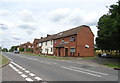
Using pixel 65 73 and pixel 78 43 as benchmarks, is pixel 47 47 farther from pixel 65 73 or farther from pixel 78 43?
pixel 65 73

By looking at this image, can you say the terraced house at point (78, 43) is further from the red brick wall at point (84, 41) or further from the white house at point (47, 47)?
the white house at point (47, 47)

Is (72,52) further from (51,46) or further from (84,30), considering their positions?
(51,46)

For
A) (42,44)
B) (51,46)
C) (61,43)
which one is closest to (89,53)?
(61,43)

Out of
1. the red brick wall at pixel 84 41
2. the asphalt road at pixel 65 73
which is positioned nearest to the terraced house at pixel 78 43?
the red brick wall at pixel 84 41

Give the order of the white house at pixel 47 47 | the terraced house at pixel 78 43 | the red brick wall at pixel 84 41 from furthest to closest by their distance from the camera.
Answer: the white house at pixel 47 47 < the red brick wall at pixel 84 41 < the terraced house at pixel 78 43

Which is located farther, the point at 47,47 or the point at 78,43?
the point at 47,47

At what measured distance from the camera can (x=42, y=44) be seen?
6125 centimetres

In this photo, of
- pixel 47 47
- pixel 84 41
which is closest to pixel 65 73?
pixel 84 41

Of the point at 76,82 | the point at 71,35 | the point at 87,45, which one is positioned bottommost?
the point at 76,82

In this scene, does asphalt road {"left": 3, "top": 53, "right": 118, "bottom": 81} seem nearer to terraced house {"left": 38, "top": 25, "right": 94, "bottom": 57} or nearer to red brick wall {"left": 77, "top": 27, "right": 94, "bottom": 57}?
terraced house {"left": 38, "top": 25, "right": 94, "bottom": 57}

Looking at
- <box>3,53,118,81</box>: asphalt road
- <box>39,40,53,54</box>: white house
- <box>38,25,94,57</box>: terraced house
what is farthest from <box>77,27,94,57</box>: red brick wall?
<box>3,53,118,81</box>: asphalt road

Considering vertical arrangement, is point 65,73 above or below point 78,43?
below

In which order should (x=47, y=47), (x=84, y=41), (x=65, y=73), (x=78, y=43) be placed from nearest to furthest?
(x=65, y=73), (x=78, y=43), (x=84, y=41), (x=47, y=47)

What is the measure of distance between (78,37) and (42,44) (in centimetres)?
2558
